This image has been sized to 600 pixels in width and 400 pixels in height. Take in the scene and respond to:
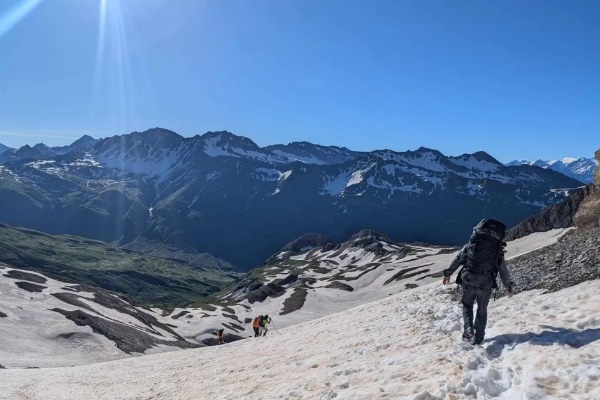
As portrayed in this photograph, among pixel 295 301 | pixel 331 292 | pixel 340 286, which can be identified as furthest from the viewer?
pixel 340 286

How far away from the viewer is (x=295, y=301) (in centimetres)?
12231

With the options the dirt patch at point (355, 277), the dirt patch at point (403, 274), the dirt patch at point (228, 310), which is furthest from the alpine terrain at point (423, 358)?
the dirt patch at point (355, 277)

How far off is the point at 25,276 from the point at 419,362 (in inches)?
4006

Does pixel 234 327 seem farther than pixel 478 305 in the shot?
Yes

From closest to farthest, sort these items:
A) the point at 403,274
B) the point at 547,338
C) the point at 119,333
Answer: the point at 547,338 → the point at 119,333 → the point at 403,274

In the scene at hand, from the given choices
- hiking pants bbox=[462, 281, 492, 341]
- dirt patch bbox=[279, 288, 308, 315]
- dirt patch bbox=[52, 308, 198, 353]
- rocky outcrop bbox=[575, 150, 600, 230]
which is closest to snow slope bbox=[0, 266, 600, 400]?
hiking pants bbox=[462, 281, 492, 341]

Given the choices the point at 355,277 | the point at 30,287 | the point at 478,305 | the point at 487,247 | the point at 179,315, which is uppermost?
the point at 487,247

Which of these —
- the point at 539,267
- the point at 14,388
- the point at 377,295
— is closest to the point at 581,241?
the point at 539,267

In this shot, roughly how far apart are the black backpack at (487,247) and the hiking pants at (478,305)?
49cm

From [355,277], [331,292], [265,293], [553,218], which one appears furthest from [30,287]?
[553,218]

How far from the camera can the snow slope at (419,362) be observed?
10.4 m

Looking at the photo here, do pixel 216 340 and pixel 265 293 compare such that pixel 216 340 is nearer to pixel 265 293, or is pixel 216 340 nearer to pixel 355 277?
pixel 265 293

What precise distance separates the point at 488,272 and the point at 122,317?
79.1 metres

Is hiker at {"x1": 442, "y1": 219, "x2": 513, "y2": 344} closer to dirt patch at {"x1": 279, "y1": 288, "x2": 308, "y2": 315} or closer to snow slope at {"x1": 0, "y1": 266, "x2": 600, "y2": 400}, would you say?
snow slope at {"x1": 0, "y1": 266, "x2": 600, "y2": 400}
